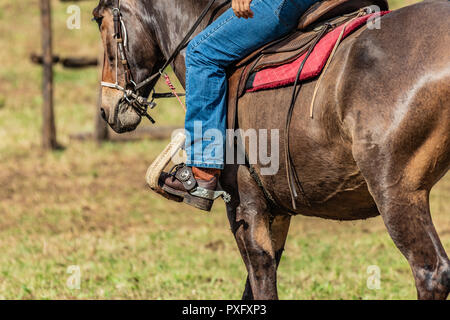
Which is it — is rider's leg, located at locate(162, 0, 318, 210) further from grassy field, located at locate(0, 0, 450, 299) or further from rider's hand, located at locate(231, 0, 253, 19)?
grassy field, located at locate(0, 0, 450, 299)

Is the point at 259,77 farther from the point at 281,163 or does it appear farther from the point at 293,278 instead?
the point at 293,278

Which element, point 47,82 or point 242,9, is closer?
point 242,9

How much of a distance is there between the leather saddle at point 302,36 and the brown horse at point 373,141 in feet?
0.54

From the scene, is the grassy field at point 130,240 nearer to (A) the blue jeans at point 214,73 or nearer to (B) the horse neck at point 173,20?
(A) the blue jeans at point 214,73

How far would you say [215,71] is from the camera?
424 cm

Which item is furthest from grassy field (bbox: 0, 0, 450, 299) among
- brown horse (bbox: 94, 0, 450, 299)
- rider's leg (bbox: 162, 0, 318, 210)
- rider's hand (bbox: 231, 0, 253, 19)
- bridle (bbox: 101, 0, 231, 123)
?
rider's hand (bbox: 231, 0, 253, 19)

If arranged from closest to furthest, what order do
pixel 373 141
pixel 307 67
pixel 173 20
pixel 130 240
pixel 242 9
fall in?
1. pixel 373 141
2. pixel 307 67
3. pixel 242 9
4. pixel 173 20
5. pixel 130 240

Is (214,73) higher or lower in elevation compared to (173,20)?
lower

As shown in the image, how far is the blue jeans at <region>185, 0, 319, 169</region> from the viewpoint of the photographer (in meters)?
4.18

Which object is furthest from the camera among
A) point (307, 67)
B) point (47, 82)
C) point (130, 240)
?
point (47, 82)

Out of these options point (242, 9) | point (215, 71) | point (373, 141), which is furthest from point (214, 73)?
point (373, 141)

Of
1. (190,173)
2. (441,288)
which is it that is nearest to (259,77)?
(190,173)

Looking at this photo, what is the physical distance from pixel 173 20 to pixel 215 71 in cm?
62

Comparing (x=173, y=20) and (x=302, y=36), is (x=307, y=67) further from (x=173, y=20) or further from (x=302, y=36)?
(x=173, y=20)
